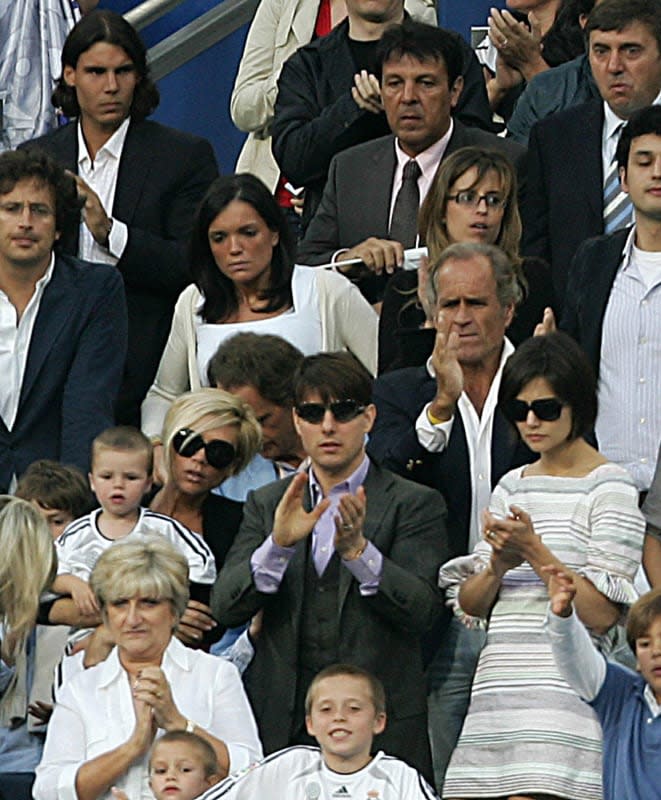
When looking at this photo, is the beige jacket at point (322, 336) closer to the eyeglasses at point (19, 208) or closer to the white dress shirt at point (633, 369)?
the eyeglasses at point (19, 208)

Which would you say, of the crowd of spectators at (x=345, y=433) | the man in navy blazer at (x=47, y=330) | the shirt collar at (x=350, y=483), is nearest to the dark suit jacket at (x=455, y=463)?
the crowd of spectators at (x=345, y=433)

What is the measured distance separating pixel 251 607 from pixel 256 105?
377cm

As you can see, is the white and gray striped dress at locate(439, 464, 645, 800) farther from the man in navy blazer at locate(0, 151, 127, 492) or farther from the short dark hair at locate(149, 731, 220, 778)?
the man in navy blazer at locate(0, 151, 127, 492)

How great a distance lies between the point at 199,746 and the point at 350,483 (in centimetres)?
92

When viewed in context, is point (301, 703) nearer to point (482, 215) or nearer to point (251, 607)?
point (251, 607)

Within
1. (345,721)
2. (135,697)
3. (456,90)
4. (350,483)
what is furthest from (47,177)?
(345,721)

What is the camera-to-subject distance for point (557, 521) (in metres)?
7.29

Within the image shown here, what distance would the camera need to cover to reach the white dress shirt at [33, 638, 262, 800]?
23.9 feet

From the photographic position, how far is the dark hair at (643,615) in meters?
6.85

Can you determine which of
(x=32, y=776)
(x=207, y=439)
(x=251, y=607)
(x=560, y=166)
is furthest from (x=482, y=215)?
(x=32, y=776)

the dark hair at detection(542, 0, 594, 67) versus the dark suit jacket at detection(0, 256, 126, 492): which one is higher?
the dark hair at detection(542, 0, 594, 67)

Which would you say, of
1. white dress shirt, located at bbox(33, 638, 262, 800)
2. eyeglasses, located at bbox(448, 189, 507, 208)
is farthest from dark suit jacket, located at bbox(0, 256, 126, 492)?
white dress shirt, located at bbox(33, 638, 262, 800)

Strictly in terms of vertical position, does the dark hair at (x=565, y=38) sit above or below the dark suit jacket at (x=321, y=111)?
above

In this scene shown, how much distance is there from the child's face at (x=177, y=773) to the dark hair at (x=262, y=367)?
154 centimetres
